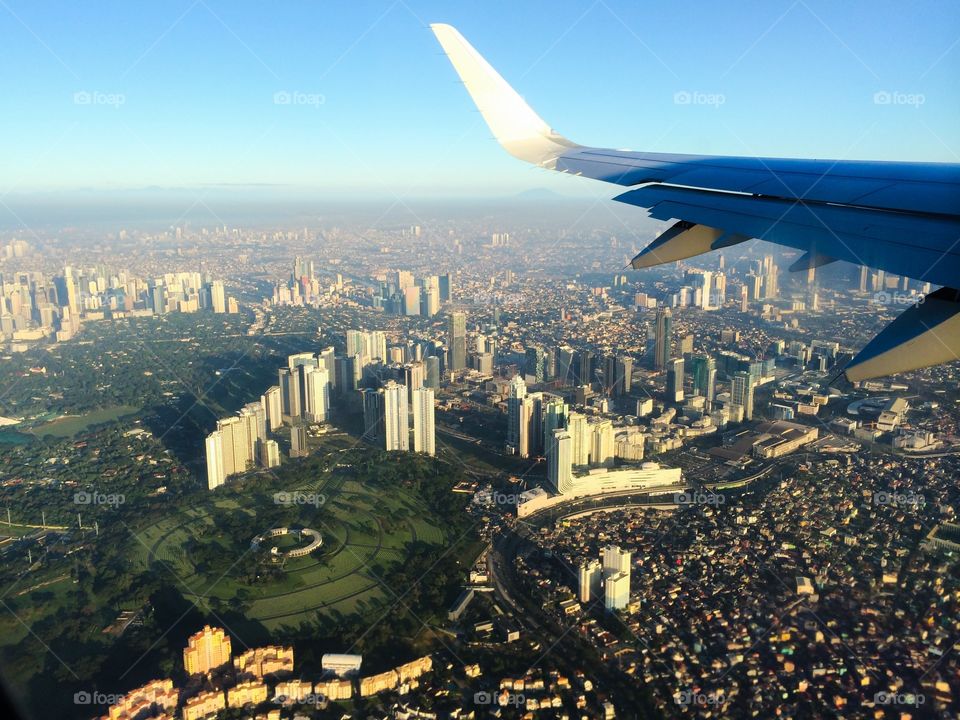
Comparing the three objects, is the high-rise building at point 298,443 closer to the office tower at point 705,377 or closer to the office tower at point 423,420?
the office tower at point 423,420

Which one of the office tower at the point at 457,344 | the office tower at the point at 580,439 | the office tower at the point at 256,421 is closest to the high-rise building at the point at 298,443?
the office tower at the point at 256,421

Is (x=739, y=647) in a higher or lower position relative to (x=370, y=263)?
lower

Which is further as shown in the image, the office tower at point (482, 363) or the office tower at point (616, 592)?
the office tower at point (482, 363)

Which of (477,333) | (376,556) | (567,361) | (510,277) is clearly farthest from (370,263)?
(376,556)

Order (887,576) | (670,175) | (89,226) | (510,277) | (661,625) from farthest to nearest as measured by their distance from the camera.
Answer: (89,226), (510,277), (887,576), (661,625), (670,175)

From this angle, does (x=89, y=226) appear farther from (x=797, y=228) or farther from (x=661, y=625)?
(x=797, y=228)

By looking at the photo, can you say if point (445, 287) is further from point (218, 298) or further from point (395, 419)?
point (395, 419)
